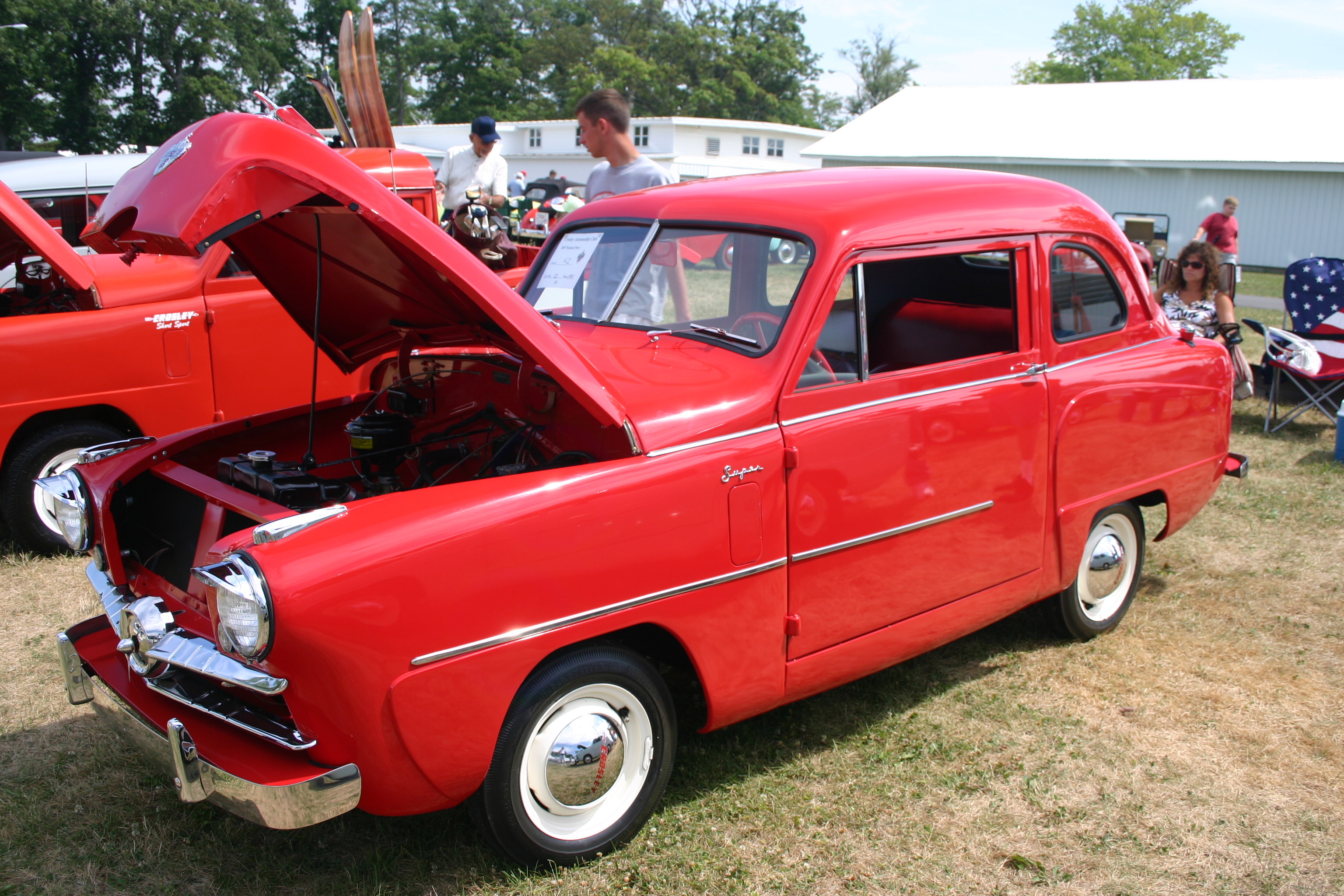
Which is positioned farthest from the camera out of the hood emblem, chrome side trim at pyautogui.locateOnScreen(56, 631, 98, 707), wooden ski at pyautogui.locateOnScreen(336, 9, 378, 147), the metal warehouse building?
the metal warehouse building

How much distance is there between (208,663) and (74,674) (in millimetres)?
826

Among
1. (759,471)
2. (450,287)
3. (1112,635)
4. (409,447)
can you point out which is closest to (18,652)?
(409,447)

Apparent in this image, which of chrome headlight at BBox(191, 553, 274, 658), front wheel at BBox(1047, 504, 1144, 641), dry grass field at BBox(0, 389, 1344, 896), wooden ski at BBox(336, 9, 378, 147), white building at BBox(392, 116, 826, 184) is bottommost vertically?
dry grass field at BBox(0, 389, 1344, 896)

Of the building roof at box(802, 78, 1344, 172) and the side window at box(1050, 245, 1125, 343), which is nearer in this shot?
the side window at box(1050, 245, 1125, 343)

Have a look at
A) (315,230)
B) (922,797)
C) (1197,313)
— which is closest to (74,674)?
(315,230)

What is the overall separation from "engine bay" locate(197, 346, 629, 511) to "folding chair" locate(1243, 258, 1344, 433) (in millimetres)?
6513

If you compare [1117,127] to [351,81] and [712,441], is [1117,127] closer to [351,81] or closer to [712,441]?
[351,81]

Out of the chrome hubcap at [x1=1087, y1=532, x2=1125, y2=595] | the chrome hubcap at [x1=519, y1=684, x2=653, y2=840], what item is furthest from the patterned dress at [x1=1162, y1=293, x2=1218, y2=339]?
the chrome hubcap at [x1=519, y1=684, x2=653, y2=840]

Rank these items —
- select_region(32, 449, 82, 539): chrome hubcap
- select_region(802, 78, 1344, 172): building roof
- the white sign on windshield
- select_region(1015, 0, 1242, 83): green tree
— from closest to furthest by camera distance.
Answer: the white sign on windshield → select_region(32, 449, 82, 539): chrome hubcap → select_region(802, 78, 1344, 172): building roof → select_region(1015, 0, 1242, 83): green tree

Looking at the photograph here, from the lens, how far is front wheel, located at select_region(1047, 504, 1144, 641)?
13.4 ft

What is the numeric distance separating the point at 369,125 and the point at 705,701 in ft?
18.8

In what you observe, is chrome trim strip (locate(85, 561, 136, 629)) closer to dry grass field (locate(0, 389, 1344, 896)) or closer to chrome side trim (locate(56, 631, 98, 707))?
chrome side trim (locate(56, 631, 98, 707))

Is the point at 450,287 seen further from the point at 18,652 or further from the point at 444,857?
the point at 18,652

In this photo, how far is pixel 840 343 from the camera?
10.2 ft
